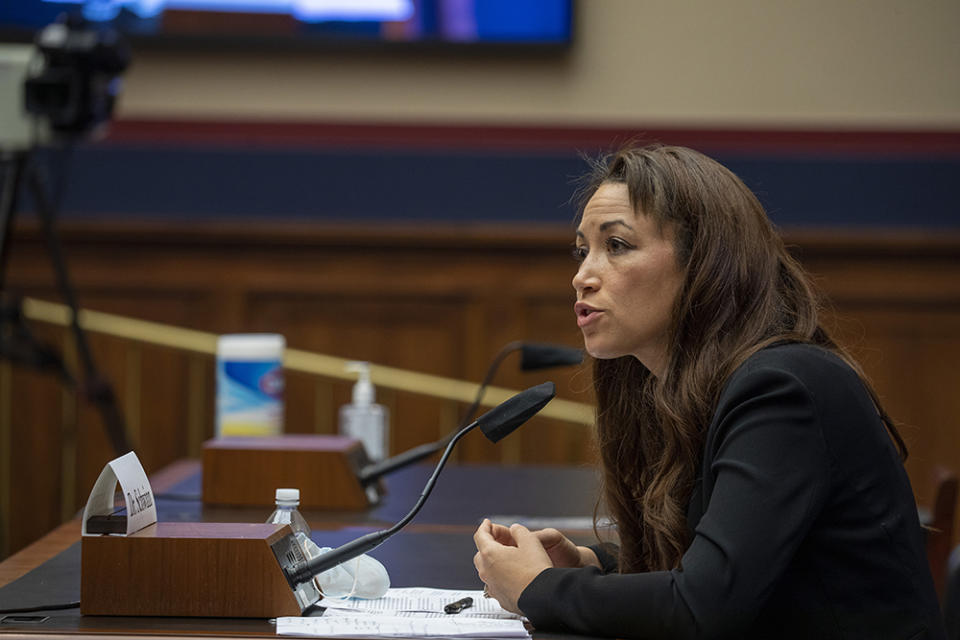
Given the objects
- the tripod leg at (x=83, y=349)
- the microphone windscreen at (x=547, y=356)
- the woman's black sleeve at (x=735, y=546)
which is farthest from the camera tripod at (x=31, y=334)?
the woman's black sleeve at (x=735, y=546)

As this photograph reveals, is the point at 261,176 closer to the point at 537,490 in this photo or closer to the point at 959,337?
the point at 537,490

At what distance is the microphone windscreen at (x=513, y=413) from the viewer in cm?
112

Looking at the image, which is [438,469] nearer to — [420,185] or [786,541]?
[786,541]

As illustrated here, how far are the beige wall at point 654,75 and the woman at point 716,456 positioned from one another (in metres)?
2.51

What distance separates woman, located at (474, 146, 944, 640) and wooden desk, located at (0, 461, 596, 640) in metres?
0.10

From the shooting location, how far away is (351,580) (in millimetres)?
1155

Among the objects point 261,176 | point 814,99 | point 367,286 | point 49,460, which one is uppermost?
point 814,99

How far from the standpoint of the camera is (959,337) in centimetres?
347

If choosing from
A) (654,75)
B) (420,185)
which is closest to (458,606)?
(420,185)

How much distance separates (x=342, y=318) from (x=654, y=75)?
51.4 inches

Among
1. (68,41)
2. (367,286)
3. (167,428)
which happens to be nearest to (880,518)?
(68,41)

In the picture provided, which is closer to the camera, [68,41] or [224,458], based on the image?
[224,458]

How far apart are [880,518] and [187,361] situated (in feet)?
8.85

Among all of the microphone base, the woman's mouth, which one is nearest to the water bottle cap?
the woman's mouth
